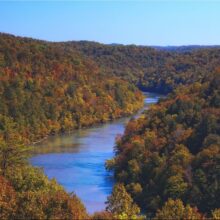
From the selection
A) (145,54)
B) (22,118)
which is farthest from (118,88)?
A: (145,54)

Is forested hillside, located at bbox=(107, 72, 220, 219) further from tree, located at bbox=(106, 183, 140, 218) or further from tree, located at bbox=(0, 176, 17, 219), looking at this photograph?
tree, located at bbox=(0, 176, 17, 219)

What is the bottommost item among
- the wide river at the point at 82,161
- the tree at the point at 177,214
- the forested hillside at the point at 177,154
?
the wide river at the point at 82,161

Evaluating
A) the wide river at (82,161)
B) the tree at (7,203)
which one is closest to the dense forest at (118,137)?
the tree at (7,203)

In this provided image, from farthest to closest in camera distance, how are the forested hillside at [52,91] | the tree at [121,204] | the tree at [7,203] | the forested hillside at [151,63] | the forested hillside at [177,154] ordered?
the forested hillside at [151,63]
the forested hillside at [52,91]
the forested hillside at [177,154]
the tree at [121,204]
the tree at [7,203]

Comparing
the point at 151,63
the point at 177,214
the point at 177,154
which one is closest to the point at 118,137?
the point at 177,154

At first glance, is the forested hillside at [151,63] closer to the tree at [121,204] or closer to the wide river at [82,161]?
the wide river at [82,161]

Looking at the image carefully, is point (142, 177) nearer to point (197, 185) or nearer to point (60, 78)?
point (197, 185)

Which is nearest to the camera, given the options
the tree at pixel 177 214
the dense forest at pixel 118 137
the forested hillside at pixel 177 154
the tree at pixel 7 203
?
the tree at pixel 177 214

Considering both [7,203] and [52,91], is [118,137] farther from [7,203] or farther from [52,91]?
[7,203]

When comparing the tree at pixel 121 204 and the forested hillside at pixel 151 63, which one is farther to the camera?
the forested hillside at pixel 151 63
